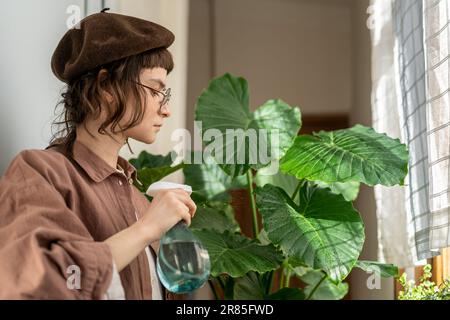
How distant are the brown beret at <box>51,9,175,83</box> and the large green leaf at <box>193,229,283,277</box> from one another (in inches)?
27.6

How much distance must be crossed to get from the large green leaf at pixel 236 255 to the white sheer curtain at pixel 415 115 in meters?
0.38

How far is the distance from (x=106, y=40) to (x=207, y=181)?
4.36 feet

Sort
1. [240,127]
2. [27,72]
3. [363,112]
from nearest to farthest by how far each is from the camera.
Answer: [27,72] < [240,127] < [363,112]

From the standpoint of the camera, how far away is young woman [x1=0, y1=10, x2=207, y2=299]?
84cm

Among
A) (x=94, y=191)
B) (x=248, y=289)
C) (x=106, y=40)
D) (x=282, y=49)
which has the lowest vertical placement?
(x=248, y=289)

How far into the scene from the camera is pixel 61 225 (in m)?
0.89

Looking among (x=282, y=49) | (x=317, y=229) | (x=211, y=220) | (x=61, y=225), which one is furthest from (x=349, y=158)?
(x=282, y=49)

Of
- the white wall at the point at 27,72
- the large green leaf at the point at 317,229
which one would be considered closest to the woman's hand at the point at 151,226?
the white wall at the point at 27,72

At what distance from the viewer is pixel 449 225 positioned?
4.70 feet

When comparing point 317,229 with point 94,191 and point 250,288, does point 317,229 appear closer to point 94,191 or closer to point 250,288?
point 250,288

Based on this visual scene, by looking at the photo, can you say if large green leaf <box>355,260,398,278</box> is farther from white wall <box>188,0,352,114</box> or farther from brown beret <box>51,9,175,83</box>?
white wall <box>188,0,352,114</box>

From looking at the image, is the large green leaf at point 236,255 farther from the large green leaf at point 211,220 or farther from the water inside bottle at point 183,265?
the water inside bottle at point 183,265

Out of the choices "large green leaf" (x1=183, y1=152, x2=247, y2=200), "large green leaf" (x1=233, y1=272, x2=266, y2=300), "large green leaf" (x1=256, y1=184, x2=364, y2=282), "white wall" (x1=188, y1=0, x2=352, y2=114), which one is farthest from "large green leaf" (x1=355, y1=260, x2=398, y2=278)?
"white wall" (x1=188, y1=0, x2=352, y2=114)

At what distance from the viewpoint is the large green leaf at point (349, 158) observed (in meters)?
1.54
